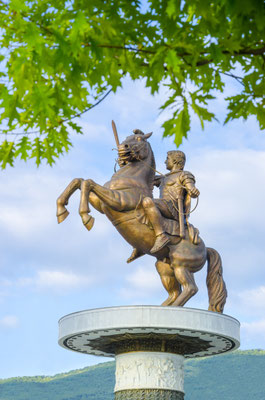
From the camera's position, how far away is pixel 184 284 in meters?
A: 11.1

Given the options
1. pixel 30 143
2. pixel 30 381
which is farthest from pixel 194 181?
pixel 30 381

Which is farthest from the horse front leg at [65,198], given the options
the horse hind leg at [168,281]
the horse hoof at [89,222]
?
the horse hind leg at [168,281]

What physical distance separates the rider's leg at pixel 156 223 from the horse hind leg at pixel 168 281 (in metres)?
0.66

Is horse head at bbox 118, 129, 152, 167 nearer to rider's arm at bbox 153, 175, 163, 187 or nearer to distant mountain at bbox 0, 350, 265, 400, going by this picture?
rider's arm at bbox 153, 175, 163, 187

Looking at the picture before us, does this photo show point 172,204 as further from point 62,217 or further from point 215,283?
point 62,217

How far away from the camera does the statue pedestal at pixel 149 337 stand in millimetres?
10086

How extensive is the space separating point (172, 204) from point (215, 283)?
160cm

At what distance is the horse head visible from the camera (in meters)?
11.6

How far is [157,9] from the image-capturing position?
494 centimetres

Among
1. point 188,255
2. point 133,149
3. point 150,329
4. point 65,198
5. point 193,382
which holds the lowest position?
point 150,329

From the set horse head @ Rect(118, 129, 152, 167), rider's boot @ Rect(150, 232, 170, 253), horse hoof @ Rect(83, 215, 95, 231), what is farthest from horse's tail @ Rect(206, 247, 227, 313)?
horse hoof @ Rect(83, 215, 95, 231)

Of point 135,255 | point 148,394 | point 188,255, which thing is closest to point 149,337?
point 148,394

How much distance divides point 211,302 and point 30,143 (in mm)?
5855

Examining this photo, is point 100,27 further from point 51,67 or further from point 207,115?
point 207,115
